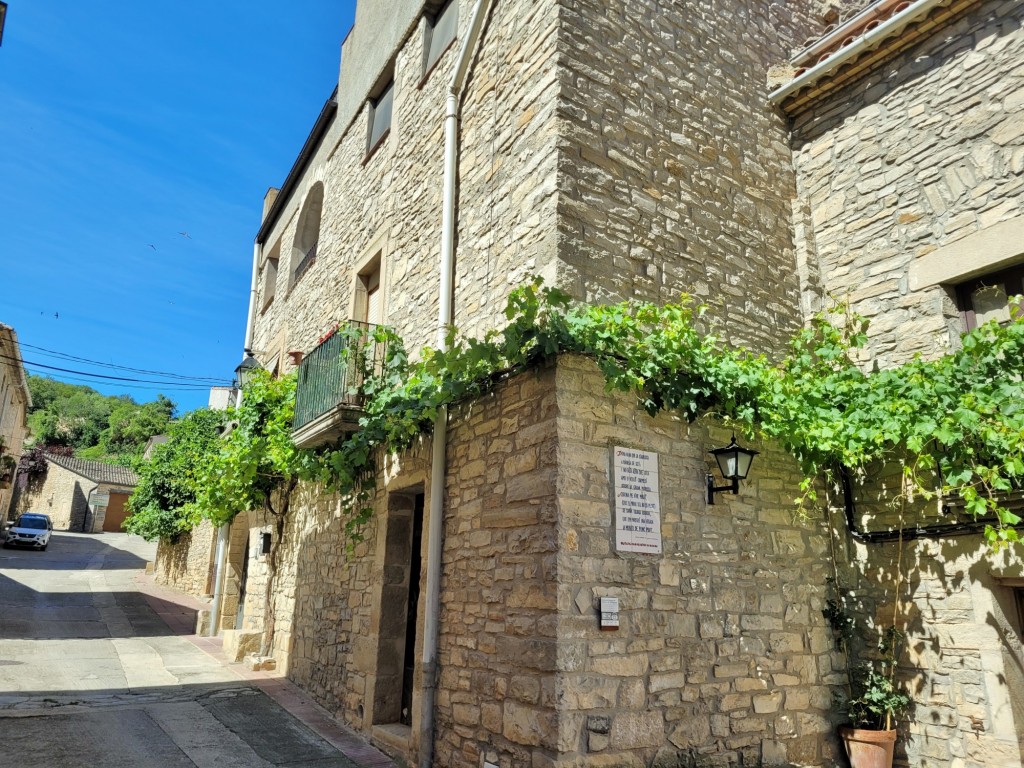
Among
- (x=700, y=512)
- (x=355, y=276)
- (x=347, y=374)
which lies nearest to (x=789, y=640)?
(x=700, y=512)

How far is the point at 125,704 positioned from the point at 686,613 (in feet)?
17.7

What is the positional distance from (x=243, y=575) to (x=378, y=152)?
305 inches

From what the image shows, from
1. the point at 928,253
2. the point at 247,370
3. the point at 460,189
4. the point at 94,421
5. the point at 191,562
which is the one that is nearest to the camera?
the point at 928,253

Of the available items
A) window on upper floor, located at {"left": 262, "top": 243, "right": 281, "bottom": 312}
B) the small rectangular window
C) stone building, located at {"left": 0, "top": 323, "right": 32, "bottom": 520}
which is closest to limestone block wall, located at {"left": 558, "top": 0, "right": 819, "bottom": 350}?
window on upper floor, located at {"left": 262, "top": 243, "right": 281, "bottom": 312}

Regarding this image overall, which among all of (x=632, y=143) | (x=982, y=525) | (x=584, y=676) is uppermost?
(x=632, y=143)

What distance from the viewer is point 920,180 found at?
595cm

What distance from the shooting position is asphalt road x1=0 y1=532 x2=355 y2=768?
17.1 feet

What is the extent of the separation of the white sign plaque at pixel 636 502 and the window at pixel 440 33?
4994 mm

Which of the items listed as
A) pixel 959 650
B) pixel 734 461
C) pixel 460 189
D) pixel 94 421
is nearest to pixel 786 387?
pixel 734 461

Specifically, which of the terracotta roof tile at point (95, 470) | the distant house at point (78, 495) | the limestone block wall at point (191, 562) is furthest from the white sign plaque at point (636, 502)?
the terracotta roof tile at point (95, 470)

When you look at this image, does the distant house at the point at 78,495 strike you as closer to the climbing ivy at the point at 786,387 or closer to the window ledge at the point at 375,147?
the window ledge at the point at 375,147

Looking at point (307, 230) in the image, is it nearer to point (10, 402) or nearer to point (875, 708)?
point (875, 708)

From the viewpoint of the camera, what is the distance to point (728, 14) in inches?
270

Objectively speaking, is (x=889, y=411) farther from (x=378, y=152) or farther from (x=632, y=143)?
(x=378, y=152)
